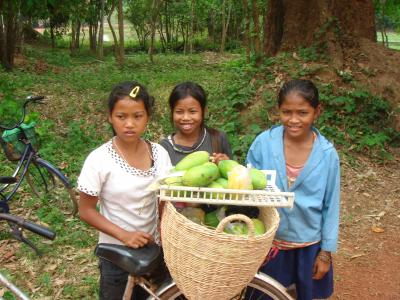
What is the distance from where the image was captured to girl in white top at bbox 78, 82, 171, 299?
205 cm

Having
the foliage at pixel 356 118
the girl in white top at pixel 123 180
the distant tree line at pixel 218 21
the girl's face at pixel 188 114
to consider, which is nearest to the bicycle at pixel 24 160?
the girl's face at pixel 188 114

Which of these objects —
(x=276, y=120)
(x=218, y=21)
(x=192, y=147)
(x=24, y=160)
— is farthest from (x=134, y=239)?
(x=218, y=21)

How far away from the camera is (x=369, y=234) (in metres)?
4.53

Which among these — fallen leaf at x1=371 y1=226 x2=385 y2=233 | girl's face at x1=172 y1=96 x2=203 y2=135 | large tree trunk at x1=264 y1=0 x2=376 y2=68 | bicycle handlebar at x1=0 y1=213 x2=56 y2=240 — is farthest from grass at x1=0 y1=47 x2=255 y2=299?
fallen leaf at x1=371 y1=226 x2=385 y2=233

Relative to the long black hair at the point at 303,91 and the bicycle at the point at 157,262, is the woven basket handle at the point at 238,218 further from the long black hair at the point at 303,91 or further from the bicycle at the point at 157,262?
the long black hair at the point at 303,91

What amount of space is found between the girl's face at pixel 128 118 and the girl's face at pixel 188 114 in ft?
1.51

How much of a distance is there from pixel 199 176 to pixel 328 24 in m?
5.72

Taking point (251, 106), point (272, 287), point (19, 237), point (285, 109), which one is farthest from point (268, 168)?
point (251, 106)

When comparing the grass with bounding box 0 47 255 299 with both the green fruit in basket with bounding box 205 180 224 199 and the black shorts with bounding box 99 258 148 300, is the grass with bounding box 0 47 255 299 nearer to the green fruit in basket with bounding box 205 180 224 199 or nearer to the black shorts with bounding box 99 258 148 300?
the black shorts with bounding box 99 258 148 300

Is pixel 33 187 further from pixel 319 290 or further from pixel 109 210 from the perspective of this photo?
pixel 319 290

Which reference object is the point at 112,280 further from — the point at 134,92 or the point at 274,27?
the point at 274,27

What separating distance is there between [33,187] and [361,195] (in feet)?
12.3

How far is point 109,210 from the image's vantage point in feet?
7.10

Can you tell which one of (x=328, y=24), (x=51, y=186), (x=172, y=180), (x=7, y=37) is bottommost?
(x=51, y=186)
